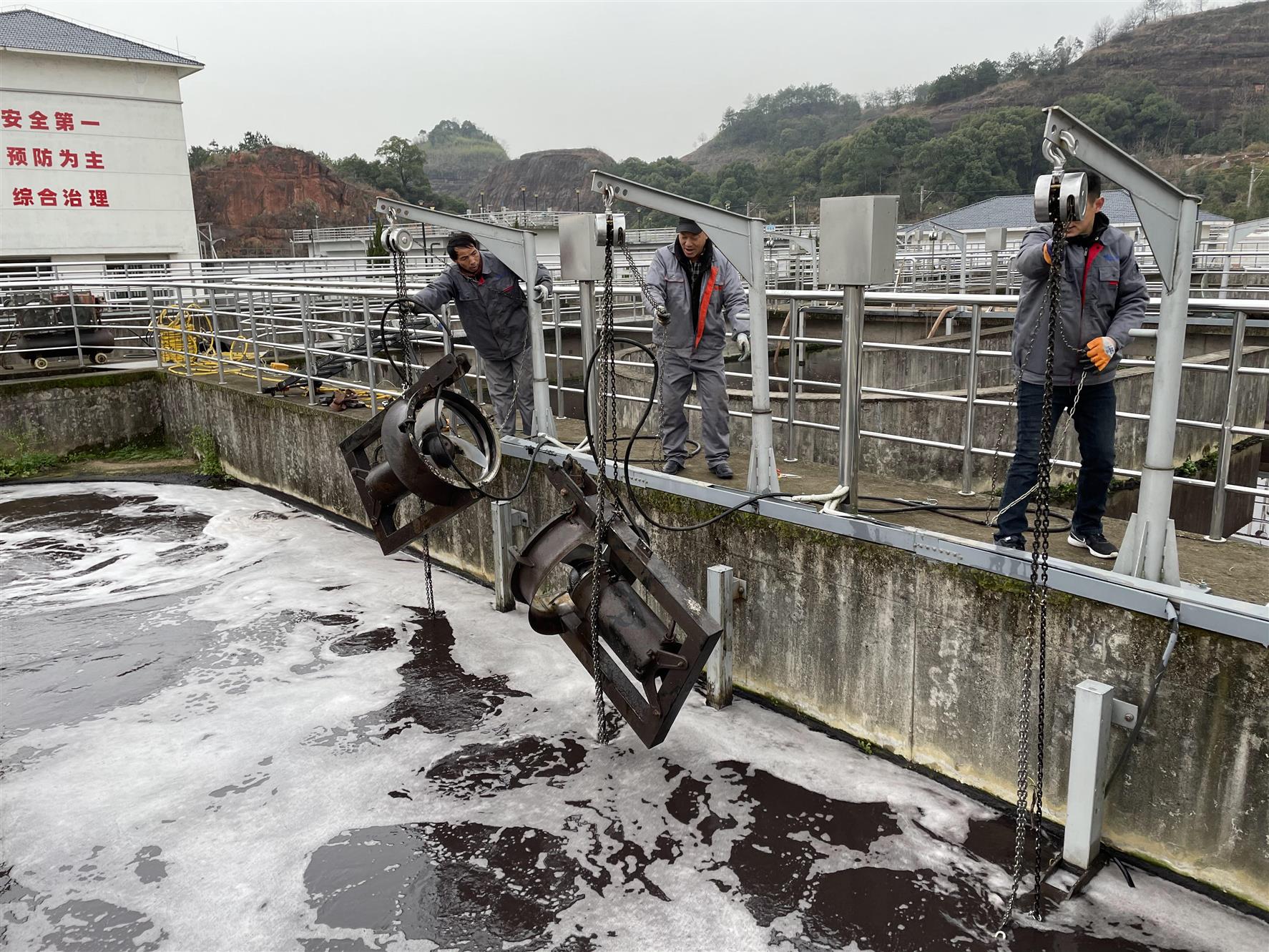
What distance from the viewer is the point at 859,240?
457cm

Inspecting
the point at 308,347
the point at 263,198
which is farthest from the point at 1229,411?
the point at 263,198

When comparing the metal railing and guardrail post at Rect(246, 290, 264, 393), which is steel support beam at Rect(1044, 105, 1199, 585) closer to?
the metal railing

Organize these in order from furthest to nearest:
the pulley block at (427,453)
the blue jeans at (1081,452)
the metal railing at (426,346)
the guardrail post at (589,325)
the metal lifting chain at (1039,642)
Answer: the guardrail post at (589,325), the pulley block at (427,453), the metal railing at (426,346), the blue jeans at (1081,452), the metal lifting chain at (1039,642)

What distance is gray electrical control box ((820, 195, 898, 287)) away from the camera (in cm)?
452

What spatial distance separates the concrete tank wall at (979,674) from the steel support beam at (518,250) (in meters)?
1.35

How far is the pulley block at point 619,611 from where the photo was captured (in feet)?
14.5

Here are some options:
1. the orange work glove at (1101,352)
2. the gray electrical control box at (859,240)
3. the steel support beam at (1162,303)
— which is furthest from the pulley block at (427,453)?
the steel support beam at (1162,303)

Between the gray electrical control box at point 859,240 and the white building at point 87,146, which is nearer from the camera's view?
the gray electrical control box at point 859,240

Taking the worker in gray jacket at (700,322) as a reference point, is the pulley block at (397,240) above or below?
above

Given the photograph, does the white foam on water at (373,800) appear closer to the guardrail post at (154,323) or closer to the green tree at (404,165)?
the guardrail post at (154,323)

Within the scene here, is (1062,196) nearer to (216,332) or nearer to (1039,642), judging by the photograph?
(1039,642)

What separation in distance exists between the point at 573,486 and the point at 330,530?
16.6 feet

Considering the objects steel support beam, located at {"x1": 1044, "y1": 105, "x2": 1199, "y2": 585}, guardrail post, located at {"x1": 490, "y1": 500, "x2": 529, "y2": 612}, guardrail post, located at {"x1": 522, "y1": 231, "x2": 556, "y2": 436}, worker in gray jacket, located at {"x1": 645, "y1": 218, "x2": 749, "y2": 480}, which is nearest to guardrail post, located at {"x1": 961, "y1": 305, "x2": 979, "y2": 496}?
worker in gray jacket, located at {"x1": 645, "y1": 218, "x2": 749, "y2": 480}

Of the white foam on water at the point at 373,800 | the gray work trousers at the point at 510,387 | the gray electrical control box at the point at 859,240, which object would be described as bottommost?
the white foam on water at the point at 373,800
